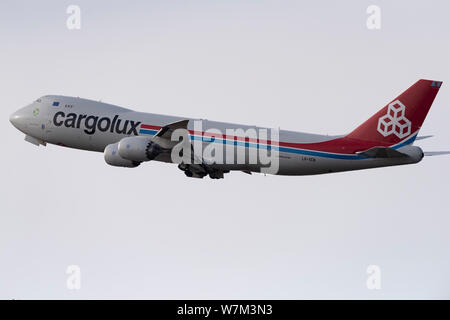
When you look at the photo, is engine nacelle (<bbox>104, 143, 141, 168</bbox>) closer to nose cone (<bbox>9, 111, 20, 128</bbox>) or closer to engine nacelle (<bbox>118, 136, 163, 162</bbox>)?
engine nacelle (<bbox>118, 136, 163, 162</bbox>)

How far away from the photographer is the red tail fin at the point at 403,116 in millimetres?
56681

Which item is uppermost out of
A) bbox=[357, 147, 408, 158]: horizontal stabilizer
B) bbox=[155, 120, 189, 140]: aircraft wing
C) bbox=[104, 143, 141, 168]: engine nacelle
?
bbox=[155, 120, 189, 140]: aircraft wing

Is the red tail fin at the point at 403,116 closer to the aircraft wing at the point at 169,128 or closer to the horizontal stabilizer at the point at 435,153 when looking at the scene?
the horizontal stabilizer at the point at 435,153

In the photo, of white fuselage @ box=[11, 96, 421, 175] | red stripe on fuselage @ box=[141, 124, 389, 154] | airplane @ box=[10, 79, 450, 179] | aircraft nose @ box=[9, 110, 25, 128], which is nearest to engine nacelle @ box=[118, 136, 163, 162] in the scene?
airplane @ box=[10, 79, 450, 179]

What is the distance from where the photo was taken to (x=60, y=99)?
65.6 metres

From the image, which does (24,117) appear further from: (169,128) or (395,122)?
(395,122)

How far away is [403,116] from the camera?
187 ft

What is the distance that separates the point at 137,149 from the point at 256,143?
7.26m

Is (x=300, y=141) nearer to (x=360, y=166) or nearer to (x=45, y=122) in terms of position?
(x=360, y=166)

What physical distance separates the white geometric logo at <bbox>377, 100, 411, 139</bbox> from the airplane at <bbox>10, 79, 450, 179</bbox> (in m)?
0.06

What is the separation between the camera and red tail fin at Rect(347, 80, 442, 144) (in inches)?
2232

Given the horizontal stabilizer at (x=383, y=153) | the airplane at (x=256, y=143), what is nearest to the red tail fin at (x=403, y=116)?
the airplane at (x=256, y=143)

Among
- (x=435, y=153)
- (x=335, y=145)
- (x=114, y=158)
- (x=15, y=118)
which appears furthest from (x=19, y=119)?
(x=435, y=153)

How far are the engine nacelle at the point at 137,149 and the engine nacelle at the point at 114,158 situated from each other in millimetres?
1203
